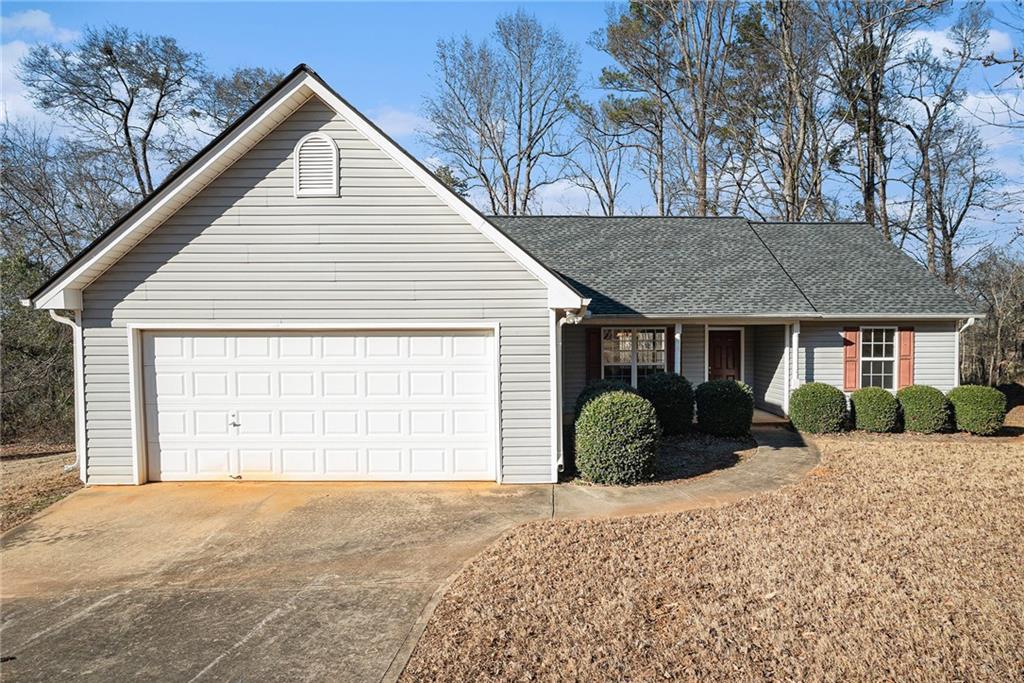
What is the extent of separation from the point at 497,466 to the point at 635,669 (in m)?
4.97

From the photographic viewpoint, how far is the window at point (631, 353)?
14484mm

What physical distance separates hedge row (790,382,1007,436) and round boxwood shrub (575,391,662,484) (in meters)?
5.95

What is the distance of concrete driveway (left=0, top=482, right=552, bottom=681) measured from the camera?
4414 mm

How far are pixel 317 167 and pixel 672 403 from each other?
7.98m

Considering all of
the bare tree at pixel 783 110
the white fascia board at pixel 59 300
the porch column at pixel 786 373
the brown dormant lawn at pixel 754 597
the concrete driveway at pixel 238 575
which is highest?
the bare tree at pixel 783 110

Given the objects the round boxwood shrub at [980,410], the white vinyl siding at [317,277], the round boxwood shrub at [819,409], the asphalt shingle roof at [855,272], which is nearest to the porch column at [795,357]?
the asphalt shingle roof at [855,272]

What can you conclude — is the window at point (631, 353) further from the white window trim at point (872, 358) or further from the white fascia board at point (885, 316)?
the white window trim at point (872, 358)

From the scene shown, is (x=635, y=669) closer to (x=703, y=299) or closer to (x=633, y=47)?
(x=703, y=299)

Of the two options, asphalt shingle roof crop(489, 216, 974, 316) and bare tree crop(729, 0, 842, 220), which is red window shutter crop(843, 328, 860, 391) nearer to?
asphalt shingle roof crop(489, 216, 974, 316)

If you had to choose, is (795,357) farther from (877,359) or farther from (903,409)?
(903,409)

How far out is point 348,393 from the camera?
901cm

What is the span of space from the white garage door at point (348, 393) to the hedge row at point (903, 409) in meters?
7.89

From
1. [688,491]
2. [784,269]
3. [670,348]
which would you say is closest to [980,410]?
[784,269]

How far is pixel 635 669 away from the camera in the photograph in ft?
13.2
